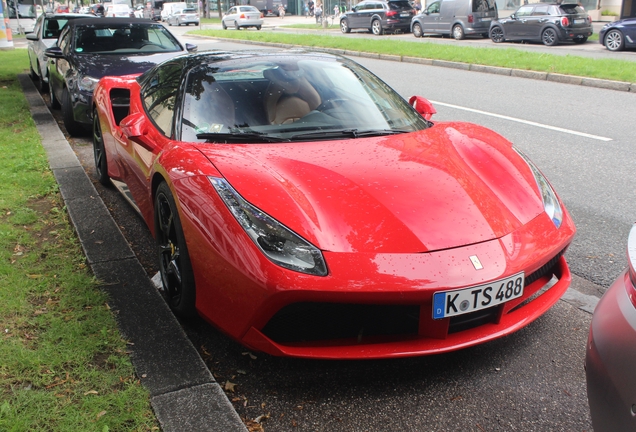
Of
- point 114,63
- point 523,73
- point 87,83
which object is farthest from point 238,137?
point 523,73

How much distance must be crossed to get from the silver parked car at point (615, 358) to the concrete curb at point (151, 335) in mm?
1227

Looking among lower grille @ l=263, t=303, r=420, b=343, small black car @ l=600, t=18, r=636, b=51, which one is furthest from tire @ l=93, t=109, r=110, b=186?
small black car @ l=600, t=18, r=636, b=51

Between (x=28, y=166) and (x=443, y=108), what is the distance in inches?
231

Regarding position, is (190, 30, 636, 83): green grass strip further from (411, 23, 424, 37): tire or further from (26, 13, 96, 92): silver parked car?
(26, 13, 96, 92): silver parked car

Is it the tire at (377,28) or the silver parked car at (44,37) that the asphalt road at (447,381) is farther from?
the tire at (377,28)

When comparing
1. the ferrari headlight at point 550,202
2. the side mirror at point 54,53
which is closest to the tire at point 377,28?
the side mirror at point 54,53

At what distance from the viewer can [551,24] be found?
20.8 m

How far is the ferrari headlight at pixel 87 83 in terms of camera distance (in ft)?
23.6

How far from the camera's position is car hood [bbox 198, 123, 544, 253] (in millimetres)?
2604

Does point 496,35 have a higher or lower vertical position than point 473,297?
Answer: higher

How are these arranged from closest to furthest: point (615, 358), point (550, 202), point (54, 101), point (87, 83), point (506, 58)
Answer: point (615, 358)
point (550, 202)
point (87, 83)
point (54, 101)
point (506, 58)

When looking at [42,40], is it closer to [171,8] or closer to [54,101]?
[54,101]

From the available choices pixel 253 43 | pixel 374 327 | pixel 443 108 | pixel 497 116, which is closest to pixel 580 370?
pixel 374 327

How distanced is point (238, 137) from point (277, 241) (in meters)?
1.04
